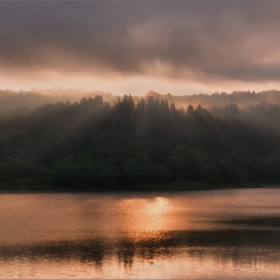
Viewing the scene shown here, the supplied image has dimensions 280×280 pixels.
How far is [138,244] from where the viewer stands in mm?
50906

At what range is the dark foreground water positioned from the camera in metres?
38.3

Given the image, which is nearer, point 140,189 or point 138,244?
point 138,244

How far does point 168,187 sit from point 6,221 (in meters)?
96.5

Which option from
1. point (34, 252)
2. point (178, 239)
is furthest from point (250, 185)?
point (34, 252)

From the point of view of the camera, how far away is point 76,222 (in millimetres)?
69250

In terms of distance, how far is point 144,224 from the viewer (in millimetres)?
68938

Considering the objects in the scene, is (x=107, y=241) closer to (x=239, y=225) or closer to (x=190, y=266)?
(x=190, y=266)

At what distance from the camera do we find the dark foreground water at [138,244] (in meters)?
38.3

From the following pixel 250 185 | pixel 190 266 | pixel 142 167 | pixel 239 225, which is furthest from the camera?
pixel 250 185

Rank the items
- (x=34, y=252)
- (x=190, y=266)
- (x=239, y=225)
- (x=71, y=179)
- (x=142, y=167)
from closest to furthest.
→ 1. (x=190, y=266)
2. (x=34, y=252)
3. (x=239, y=225)
4. (x=71, y=179)
5. (x=142, y=167)

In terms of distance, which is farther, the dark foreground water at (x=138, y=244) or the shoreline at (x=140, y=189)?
the shoreline at (x=140, y=189)

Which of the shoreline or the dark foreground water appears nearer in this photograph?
the dark foreground water

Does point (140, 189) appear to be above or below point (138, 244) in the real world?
below

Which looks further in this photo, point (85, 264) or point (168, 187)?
point (168, 187)
